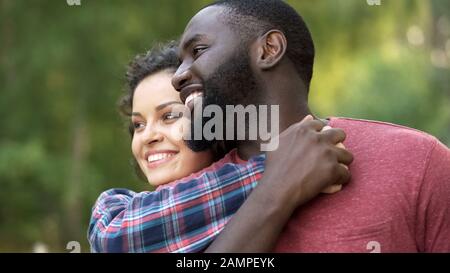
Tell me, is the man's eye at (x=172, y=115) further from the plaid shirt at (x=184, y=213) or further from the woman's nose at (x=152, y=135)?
the plaid shirt at (x=184, y=213)

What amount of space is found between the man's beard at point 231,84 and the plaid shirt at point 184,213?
19 cm

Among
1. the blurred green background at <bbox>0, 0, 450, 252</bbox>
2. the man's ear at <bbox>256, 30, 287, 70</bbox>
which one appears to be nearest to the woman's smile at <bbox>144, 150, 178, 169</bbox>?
the man's ear at <bbox>256, 30, 287, 70</bbox>

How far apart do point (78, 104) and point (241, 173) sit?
36.3 feet

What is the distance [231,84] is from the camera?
2.21 metres

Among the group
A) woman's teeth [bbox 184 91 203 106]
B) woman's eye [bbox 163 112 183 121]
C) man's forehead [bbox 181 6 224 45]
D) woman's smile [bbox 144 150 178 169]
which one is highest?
man's forehead [bbox 181 6 224 45]

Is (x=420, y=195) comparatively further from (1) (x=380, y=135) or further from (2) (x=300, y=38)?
(2) (x=300, y=38)

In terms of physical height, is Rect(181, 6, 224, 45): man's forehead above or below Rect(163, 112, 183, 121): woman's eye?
above

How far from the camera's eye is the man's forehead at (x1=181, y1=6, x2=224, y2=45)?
227 cm

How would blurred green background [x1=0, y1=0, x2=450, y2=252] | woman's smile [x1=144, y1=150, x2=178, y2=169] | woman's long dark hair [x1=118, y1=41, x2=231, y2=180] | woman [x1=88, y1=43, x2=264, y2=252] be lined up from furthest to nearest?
blurred green background [x1=0, y1=0, x2=450, y2=252] → woman's long dark hair [x1=118, y1=41, x2=231, y2=180] → woman's smile [x1=144, y1=150, x2=178, y2=169] → woman [x1=88, y1=43, x2=264, y2=252]

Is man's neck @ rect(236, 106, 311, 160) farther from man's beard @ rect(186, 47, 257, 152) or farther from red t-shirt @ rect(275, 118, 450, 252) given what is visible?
red t-shirt @ rect(275, 118, 450, 252)

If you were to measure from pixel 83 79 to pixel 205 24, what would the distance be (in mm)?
10731

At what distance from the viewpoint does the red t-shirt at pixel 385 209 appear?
1.97 m

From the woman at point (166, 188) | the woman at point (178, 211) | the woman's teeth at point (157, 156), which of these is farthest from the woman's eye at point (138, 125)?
the woman at point (178, 211)

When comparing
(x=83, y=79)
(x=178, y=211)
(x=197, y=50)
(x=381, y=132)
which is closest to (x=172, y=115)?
(x=197, y=50)
